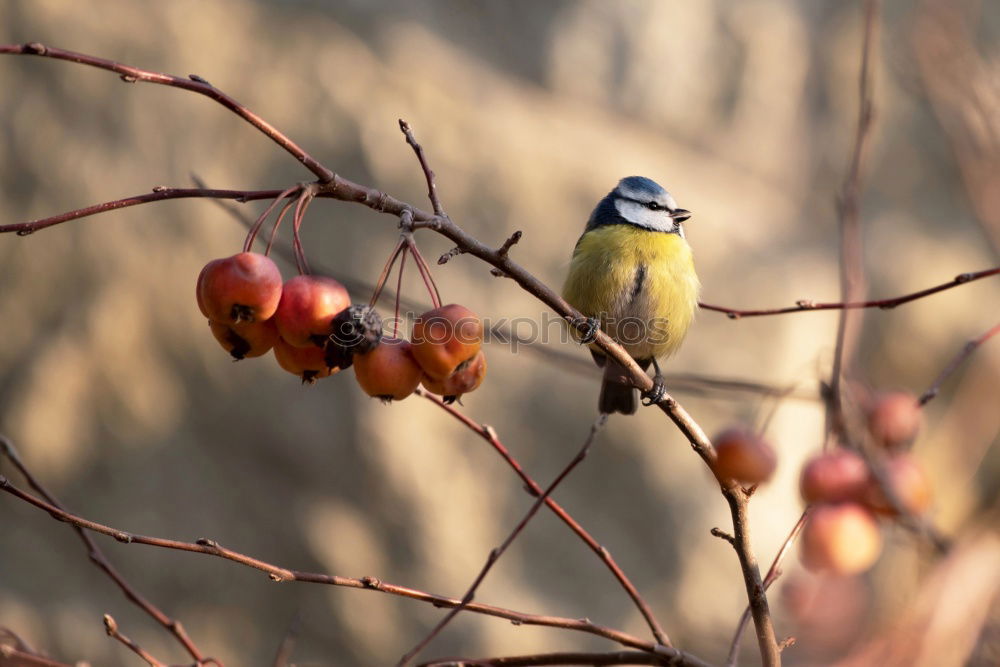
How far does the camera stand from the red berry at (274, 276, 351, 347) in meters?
0.95

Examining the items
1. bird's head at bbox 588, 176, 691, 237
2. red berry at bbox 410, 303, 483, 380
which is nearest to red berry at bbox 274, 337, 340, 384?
red berry at bbox 410, 303, 483, 380

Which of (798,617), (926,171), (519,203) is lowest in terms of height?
(798,617)

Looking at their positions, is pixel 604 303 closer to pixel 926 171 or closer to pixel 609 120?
pixel 609 120

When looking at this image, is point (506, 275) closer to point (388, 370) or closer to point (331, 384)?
point (388, 370)

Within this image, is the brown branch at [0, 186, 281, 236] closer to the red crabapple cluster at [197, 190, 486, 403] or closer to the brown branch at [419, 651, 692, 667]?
the red crabapple cluster at [197, 190, 486, 403]

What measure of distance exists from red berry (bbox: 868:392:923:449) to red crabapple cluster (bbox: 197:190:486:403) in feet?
1.42

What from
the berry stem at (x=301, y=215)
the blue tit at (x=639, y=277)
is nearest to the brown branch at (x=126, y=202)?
the berry stem at (x=301, y=215)

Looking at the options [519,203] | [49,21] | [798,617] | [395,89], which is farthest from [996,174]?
[49,21]

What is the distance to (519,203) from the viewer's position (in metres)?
3.54

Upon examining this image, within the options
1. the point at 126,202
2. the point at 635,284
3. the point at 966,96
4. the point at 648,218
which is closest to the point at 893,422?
the point at 126,202

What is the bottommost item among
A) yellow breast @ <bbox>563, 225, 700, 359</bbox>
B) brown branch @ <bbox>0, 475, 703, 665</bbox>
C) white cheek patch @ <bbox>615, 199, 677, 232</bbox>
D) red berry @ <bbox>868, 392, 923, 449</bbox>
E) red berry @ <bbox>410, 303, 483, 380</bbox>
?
brown branch @ <bbox>0, 475, 703, 665</bbox>

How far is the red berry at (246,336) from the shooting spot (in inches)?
38.7

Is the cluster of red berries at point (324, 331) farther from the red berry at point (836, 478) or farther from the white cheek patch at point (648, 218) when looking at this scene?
the white cheek patch at point (648, 218)

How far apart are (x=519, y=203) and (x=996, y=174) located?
2172mm
